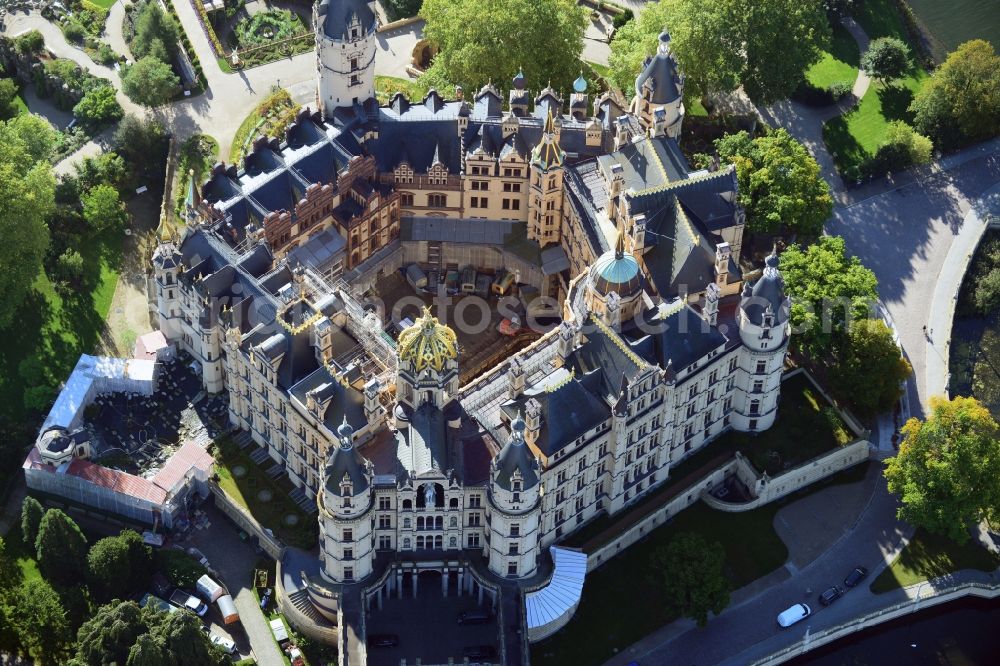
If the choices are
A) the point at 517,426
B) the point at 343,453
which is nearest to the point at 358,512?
the point at 343,453

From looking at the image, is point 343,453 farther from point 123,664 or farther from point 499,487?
point 123,664

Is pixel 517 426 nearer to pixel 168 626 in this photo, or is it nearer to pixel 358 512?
pixel 358 512

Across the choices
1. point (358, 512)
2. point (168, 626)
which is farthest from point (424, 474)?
point (168, 626)

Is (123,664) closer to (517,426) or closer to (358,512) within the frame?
(358,512)

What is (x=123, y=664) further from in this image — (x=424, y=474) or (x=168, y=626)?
(x=424, y=474)

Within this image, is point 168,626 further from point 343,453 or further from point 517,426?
point 517,426

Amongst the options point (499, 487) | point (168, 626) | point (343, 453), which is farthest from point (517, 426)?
point (168, 626)
